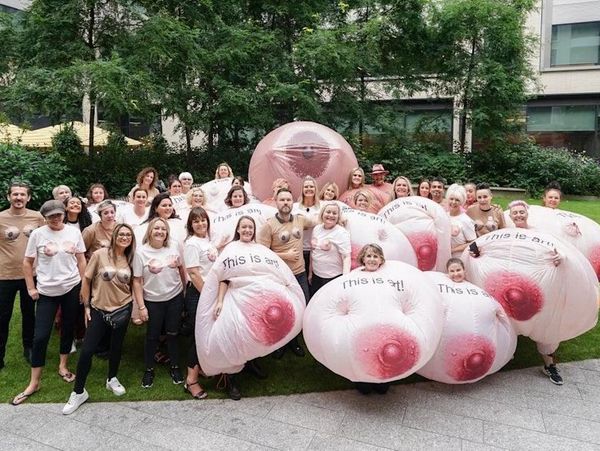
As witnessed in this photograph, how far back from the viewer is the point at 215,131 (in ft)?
46.0

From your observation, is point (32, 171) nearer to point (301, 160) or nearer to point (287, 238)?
point (301, 160)

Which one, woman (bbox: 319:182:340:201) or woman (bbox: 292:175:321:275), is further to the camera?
woman (bbox: 319:182:340:201)

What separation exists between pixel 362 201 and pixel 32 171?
23.7 ft

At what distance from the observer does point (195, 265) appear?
440 cm

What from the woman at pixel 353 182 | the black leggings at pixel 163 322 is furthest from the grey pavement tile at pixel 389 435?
the woman at pixel 353 182

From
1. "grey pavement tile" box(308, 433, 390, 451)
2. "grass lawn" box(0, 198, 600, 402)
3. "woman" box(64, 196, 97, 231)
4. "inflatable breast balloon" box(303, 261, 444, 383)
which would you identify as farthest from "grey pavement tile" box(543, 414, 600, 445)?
"woman" box(64, 196, 97, 231)

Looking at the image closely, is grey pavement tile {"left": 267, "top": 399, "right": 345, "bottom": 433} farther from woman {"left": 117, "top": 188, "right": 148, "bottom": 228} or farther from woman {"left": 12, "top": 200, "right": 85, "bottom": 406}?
woman {"left": 117, "top": 188, "right": 148, "bottom": 228}

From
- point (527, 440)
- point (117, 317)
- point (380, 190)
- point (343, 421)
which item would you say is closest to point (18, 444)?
point (117, 317)

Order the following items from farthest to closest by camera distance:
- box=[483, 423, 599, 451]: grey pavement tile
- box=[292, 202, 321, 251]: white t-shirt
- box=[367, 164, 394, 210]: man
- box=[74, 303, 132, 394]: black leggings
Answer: box=[367, 164, 394, 210]: man
box=[292, 202, 321, 251]: white t-shirt
box=[74, 303, 132, 394]: black leggings
box=[483, 423, 599, 451]: grey pavement tile

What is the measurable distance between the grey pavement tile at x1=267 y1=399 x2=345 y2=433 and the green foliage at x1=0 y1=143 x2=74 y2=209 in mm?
7452

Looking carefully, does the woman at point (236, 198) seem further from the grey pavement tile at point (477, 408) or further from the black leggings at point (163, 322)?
the grey pavement tile at point (477, 408)

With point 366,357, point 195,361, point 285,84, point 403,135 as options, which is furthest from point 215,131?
point 366,357

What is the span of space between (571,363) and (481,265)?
1.45 m

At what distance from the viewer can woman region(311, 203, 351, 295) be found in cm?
484
